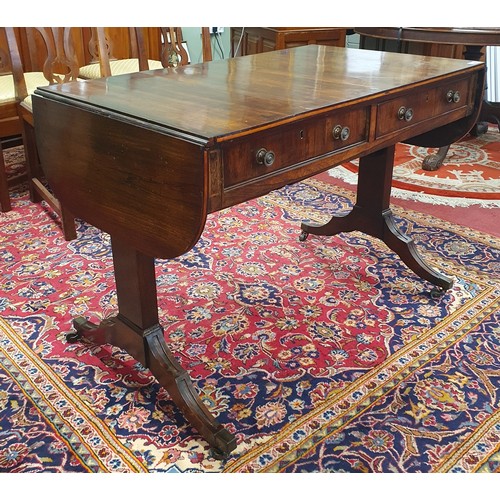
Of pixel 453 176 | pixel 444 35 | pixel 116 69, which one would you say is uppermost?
pixel 444 35

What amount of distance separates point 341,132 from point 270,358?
0.71 meters

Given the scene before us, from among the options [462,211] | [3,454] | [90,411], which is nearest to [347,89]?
[90,411]

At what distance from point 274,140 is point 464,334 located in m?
0.99

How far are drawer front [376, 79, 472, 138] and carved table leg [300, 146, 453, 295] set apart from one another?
0.99 ft

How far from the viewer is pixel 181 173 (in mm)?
1254

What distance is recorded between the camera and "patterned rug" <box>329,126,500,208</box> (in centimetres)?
305

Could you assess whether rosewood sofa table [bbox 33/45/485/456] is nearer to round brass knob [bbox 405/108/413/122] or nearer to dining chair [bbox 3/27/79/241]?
round brass knob [bbox 405/108/413/122]

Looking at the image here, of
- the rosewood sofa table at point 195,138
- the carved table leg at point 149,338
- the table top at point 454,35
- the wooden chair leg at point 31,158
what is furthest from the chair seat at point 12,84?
the table top at point 454,35

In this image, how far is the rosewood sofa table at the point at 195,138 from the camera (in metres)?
1.29

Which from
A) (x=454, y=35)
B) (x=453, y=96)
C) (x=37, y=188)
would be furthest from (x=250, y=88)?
(x=454, y=35)

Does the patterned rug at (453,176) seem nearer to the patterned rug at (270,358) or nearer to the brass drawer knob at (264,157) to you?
the patterned rug at (270,358)

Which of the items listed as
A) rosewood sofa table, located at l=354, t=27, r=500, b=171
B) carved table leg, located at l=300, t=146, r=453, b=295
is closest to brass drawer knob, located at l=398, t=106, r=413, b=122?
carved table leg, located at l=300, t=146, r=453, b=295

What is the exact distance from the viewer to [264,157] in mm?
1350

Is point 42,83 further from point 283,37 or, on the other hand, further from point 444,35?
point 444,35
